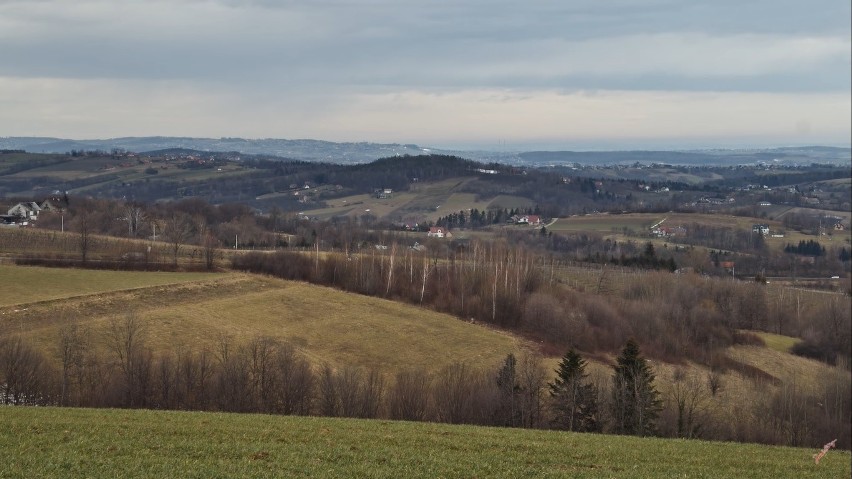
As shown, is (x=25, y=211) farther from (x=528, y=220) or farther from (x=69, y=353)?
(x=528, y=220)

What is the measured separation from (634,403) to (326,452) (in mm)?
27137

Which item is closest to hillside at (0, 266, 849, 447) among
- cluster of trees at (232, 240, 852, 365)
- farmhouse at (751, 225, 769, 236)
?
cluster of trees at (232, 240, 852, 365)

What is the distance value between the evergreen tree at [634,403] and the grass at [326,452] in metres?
14.0

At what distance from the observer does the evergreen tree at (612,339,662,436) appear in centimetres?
4000

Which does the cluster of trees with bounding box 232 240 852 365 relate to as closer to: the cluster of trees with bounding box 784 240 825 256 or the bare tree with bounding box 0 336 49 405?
the bare tree with bounding box 0 336 49 405

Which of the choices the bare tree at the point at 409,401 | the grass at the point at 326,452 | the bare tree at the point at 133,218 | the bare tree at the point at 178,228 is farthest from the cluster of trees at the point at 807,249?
the grass at the point at 326,452

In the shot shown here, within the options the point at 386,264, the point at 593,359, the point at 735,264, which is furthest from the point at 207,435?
the point at 735,264

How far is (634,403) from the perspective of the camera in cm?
4100

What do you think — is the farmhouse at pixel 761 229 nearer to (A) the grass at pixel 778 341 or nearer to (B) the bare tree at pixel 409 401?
(A) the grass at pixel 778 341

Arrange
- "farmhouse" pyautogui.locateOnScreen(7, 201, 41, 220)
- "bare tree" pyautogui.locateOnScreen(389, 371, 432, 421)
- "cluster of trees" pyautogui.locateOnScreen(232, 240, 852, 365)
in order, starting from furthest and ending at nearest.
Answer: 1. "farmhouse" pyautogui.locateOnScreen(7, 201, 41, 220)
2. "cluster of trees" pyautogui.locateOnScreen(232, 240, 852, 365)
3. "bare tree" pyautogui.locateOnScreen(389, 371, 432, 421)

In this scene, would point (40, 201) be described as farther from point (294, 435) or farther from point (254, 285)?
point (294, 435)

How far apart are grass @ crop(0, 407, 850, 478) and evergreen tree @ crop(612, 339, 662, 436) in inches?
551

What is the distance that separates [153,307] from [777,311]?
7927 cm

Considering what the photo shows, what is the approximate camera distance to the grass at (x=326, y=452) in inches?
670
